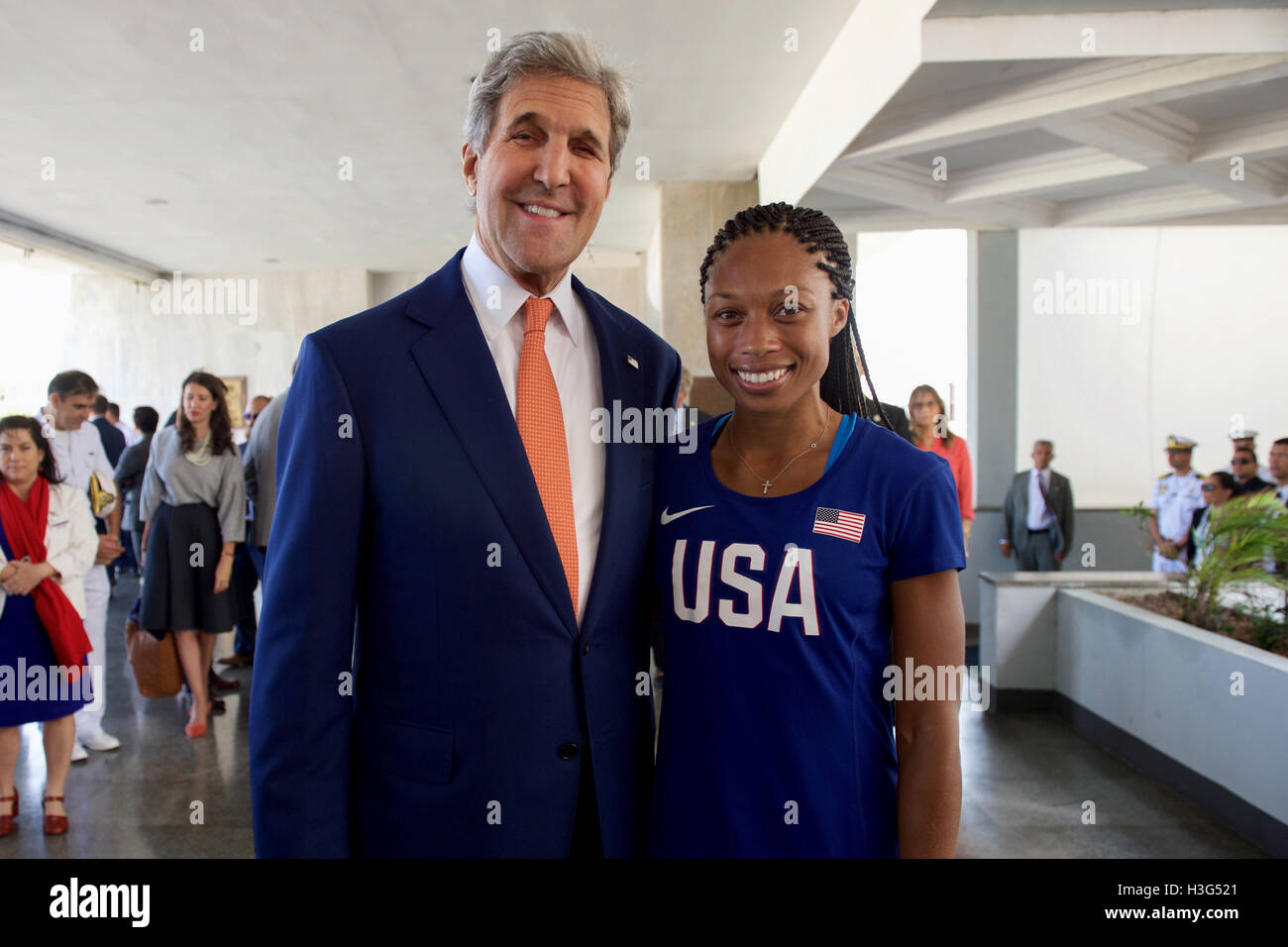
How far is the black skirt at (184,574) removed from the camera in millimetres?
4520

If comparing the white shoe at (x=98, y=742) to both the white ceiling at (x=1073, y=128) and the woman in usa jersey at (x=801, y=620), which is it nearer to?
the woman in usa jersey at (x=801, y=620)

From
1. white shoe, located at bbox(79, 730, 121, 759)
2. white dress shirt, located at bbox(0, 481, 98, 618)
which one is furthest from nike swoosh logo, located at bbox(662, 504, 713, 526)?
white shoe, located at bbox(79, 730, 121, 759)

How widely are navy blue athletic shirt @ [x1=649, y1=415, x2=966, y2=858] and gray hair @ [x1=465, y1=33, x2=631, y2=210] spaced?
0.69 m

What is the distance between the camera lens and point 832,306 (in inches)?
53.7

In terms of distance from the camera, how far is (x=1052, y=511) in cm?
795

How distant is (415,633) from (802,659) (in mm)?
559

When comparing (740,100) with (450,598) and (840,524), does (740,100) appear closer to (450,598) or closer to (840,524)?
(840,524)

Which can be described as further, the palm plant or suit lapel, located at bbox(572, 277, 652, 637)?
the palm plant

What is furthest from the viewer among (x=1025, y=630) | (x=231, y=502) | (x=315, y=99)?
(x=315, y=99)

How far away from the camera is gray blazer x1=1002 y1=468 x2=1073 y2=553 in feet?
26.0

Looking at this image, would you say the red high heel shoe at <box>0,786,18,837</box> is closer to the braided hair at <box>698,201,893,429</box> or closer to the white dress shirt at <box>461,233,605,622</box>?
the white dress shirt at <box>461,233,605,622</box>

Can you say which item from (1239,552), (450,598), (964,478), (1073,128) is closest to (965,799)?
(1239,552)

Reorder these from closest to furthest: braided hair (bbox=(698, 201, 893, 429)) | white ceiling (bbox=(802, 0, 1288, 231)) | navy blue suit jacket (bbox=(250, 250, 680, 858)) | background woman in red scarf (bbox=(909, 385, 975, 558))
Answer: navy blue suit jacket (bbox=(250, 250, 680, 858)) → braided hair (bbox=(698, 201, 893, 429)) → white ceiling (bbox=(802, 0, 1288, 231)) → background woman in red scarf (bbox=(909, 385, 975, 558))
